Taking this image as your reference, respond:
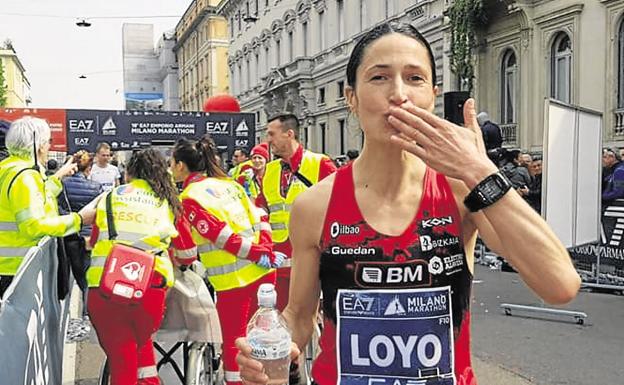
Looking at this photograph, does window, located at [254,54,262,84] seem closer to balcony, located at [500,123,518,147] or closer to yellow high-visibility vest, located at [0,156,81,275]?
balcony, located at [500,123,518,147]

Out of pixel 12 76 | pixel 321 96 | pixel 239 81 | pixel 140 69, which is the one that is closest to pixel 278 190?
pixel 321 96

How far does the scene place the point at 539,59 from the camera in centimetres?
1819

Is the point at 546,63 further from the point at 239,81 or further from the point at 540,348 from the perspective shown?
the point at 239,81

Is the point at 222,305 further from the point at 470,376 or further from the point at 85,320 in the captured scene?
the point at 85,320

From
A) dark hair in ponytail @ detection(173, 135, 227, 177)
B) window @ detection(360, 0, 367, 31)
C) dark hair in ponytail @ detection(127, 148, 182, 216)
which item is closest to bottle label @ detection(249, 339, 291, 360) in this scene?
dark hair in ponytail @ detection(127, 148, 182, 216)

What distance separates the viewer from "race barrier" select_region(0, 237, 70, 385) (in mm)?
2375

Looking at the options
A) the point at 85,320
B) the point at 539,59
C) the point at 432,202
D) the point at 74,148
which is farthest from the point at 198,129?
the point at 432,202

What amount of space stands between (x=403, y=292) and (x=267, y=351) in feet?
1.48

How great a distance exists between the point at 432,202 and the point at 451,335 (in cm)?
40

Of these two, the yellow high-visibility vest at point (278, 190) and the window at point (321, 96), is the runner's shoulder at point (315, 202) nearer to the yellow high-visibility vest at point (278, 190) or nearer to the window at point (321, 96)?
the yellow high-visibility vest at point (278, 190)

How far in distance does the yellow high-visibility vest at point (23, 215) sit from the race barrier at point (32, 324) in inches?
4.6

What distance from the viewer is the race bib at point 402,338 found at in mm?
1936

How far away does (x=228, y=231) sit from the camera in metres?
4.25

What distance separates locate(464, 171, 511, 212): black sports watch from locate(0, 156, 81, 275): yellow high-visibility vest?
3.14 metres
